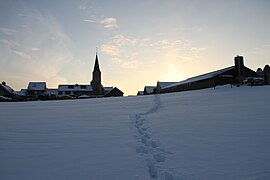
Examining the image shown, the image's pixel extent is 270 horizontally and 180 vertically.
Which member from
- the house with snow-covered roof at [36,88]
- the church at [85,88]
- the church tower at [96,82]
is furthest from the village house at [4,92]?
the church tower at [96,82]

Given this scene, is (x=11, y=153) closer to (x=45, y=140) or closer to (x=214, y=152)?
(x=45, y=140)

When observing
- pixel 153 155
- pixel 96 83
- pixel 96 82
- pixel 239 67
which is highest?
pixel 96 82

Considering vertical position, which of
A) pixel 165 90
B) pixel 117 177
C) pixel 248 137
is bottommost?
pixel 117 177

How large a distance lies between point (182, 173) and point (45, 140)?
354 cm

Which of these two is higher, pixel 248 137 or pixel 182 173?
pixel 248 137

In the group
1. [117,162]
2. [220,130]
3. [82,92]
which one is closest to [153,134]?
[220,130]

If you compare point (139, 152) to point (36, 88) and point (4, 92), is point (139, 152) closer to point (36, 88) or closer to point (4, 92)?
point (4, 92)

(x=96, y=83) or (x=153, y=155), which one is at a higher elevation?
(x=96, y=83)

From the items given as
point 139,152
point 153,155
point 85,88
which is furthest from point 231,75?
point 85,88

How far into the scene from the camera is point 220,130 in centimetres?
632

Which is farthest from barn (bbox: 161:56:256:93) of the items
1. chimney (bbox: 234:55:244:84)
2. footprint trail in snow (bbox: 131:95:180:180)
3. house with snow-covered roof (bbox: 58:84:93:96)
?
house with snow-covered roof (bbox: 58:84:93:96)

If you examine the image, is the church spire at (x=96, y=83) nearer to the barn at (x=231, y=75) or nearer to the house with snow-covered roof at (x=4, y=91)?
the house with snow-covered roof at (x=4, y=91)

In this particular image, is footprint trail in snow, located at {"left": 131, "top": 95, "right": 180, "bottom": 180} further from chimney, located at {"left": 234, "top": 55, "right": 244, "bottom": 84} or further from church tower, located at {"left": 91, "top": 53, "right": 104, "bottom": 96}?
church tower, located at {"left": 91, "top": 53, "right": 104, "bottom": 96}

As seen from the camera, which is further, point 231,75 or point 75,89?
point 75,89
